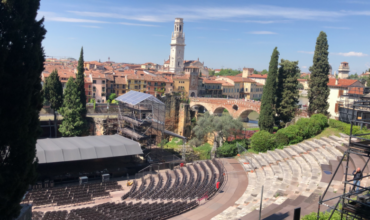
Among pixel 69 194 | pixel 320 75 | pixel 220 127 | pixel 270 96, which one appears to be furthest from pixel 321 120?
pixel 69 194

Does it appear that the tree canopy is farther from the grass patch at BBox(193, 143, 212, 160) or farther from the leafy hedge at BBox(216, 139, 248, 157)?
the grass patch at BBox(193, 143, 212, 160)

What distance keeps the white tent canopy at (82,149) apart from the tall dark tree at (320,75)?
60.8 feet

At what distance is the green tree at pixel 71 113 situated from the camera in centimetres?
3344

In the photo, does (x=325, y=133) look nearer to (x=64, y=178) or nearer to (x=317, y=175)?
(x=317, y=175)

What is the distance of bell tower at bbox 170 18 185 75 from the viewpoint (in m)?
98.4

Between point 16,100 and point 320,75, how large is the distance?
28.5 meters

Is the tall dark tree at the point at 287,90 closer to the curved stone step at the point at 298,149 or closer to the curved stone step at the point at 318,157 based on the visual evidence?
the curved stone step at the point at 298,149

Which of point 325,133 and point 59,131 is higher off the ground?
point 325,133

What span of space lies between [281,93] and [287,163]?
526 inches

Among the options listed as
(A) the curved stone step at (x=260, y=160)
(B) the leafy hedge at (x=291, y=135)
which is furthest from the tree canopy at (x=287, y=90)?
(A) the curved stone step at (x=260, y=160)

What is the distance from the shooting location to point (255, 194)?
16.3 meters

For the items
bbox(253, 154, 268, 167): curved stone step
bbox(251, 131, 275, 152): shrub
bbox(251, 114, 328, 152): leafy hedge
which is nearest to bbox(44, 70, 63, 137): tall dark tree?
bbox(251, 131, 275, 152): shrub

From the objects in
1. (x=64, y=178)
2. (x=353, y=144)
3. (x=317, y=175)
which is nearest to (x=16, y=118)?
(x=353, y=144)

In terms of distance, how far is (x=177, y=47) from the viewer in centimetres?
9856
